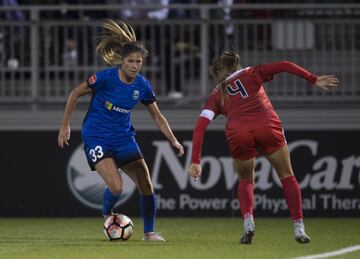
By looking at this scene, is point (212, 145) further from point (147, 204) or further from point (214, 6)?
point (147, 204)

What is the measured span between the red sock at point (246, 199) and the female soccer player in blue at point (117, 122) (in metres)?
0.80

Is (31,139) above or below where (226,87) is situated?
below

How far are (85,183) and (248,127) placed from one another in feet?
17.3

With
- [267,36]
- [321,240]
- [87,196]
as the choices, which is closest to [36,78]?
[87,196]

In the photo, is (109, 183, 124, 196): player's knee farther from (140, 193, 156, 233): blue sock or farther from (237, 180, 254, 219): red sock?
(237, 180, 254, 219): red sock

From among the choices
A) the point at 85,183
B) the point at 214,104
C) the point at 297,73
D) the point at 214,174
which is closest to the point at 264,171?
the point at 214,174

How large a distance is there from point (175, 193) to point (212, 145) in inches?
34.0

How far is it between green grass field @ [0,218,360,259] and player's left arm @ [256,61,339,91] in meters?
1.55

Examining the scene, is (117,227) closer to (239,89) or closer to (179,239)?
(179,239)

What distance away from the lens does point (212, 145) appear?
1555 centimetres

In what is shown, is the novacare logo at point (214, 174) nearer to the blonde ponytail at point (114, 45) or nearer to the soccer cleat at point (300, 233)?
the blonde ponytail at point (114, 45)

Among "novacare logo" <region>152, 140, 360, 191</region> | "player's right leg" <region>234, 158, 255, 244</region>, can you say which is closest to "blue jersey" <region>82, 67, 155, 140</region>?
"player's right leg" <region>234, 158, 255, 244</region>

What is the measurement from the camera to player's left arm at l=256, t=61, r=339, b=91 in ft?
33.2

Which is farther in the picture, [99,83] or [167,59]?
[167,59]
